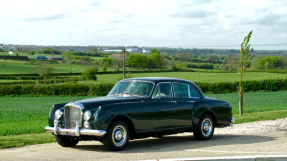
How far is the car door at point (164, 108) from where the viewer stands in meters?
9.37

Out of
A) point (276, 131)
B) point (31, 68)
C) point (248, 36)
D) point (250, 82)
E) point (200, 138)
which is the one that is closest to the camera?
point (200, 138)

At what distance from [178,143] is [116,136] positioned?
232 centimetres

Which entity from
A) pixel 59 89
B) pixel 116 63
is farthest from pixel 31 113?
pixel 116 63

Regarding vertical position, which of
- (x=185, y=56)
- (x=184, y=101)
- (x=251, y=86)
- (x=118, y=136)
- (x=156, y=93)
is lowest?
(x=251, y=86)

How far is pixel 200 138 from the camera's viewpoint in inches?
412

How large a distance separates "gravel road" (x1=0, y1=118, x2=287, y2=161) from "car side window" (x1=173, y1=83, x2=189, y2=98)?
52.2 inches

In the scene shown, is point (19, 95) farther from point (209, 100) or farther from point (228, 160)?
point (228, 160)

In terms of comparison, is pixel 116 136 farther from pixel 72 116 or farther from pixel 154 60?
pixel 154 60

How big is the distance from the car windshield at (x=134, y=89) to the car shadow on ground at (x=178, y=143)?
136 cm

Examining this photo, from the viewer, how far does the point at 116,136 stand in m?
8.48

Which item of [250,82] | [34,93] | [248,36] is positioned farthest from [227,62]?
[248,36]

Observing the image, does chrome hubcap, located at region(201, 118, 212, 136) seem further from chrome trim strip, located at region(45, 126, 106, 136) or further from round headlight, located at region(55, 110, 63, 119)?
round headlight, located at region(55, 110, 63, 119)

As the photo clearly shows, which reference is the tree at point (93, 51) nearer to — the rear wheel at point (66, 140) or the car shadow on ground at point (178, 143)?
the car shadow on ground at point (178, 143)

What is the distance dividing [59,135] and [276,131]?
774cm
